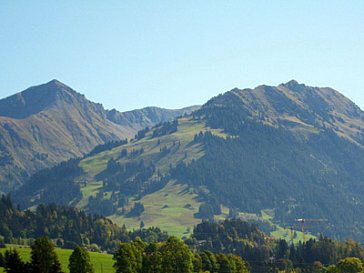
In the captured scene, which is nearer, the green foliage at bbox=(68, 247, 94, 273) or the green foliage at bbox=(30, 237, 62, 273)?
the green foliage at bbox=(30, 237, 62, 273)

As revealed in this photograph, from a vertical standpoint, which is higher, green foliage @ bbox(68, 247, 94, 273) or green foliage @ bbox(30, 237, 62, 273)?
green foliage @ bbox(30, 237, 62, 273)

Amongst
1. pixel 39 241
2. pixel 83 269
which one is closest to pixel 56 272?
pixel 39 241

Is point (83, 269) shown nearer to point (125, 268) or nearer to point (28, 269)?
point (125, 268)

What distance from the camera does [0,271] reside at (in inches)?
7431

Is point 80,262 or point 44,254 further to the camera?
point 80,262

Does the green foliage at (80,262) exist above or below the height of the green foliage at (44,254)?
below

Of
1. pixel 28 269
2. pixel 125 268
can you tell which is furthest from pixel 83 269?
pixel 28 269

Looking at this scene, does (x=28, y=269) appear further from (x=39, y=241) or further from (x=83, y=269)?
(x=83, y=269)

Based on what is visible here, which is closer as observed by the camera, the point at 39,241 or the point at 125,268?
the point at 39,241

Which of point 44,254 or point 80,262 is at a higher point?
point 44,254

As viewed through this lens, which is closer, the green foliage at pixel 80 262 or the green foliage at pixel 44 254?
the green foliage at pixel 44 254

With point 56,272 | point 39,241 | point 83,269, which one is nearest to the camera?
point 56,272

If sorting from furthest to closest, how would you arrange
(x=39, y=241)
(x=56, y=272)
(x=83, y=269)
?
(x=83, y=269), (x=39, y=241), (x=56, y=272)

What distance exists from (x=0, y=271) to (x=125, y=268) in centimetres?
3377
